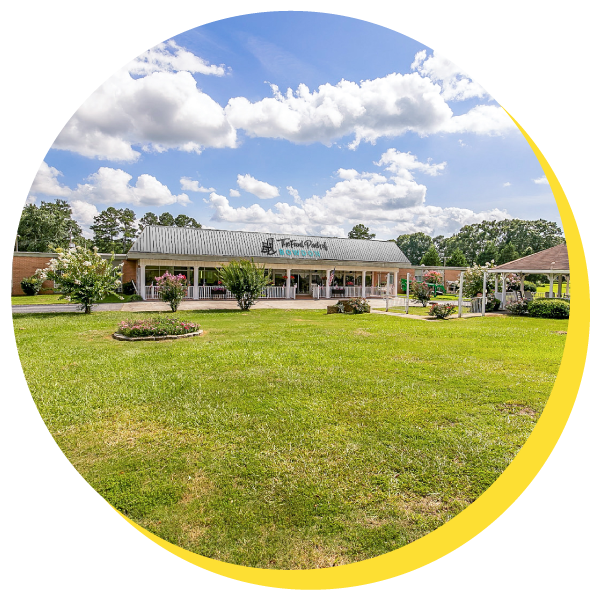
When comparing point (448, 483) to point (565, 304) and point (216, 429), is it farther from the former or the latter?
point (565, 304)

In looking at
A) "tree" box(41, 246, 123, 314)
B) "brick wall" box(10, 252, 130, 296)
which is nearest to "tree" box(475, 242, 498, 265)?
"tree" box(41, 246, 123, 314)

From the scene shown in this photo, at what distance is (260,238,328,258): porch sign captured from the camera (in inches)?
1028

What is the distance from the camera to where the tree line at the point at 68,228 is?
35250 millimetres

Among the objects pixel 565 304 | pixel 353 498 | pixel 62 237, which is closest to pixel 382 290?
pixel 565 304

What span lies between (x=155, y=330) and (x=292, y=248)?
57.5 ft

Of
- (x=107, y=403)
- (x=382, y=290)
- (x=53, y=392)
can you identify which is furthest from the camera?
(x=382, y=290)

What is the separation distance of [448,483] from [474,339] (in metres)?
7.95

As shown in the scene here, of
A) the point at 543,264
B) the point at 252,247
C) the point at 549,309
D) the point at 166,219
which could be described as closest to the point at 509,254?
the point at 543,264

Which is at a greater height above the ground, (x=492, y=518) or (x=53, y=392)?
(x=492, y=518)

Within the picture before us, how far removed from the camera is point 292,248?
87.6ft

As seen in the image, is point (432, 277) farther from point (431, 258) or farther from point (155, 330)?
point (431, 258)

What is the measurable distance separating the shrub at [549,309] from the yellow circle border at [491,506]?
1563 centimetres

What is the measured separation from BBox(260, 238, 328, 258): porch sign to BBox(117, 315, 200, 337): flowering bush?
15491 millimetres

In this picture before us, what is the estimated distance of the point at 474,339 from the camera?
10.3 metres
